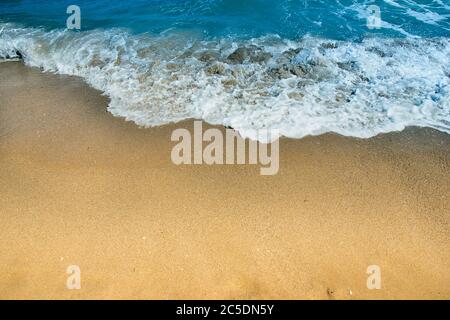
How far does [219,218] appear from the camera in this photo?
3959mm

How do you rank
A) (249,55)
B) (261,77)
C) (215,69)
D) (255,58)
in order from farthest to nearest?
(249,55), (255,58), (215,69), (261,77)

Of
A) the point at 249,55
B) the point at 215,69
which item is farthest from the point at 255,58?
the point at 215,69

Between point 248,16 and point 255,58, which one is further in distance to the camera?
point 248,16

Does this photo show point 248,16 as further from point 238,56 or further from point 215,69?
point 215,69

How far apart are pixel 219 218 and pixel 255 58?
14.1 feet

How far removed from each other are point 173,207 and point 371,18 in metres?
7.77

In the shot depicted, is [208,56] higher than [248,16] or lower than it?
lower

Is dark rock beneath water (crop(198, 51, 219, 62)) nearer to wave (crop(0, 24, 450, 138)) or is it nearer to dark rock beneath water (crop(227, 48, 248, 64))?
wave (crop(0, 24, 450, 138))

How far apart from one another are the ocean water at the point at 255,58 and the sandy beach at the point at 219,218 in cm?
69

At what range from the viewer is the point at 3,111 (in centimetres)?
590

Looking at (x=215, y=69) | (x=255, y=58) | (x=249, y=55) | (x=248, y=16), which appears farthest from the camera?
(x=248, y=16)

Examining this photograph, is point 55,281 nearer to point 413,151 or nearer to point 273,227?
point 273,227

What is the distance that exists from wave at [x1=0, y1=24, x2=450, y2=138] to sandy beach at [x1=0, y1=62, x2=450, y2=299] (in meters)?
0.50

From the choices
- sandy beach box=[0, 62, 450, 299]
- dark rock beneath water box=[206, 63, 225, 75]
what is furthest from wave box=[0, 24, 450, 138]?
sandy beach box=[0, 62, 450, 299]
